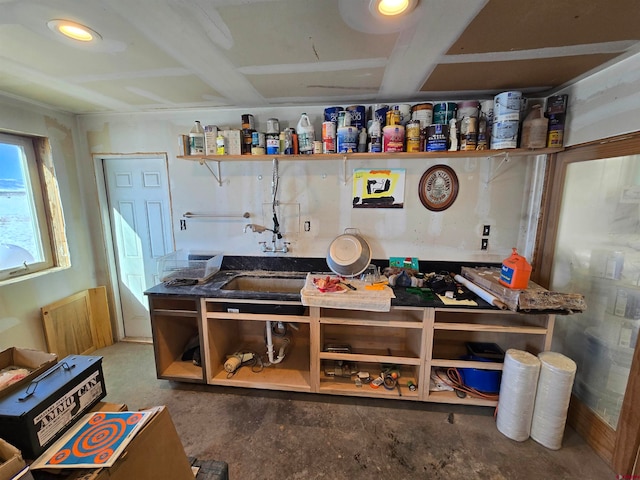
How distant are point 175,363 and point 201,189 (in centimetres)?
146

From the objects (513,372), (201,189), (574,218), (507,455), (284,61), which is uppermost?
(284,61)

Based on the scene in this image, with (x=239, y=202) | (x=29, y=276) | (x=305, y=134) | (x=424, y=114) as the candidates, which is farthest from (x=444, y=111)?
(x=29, y=276)

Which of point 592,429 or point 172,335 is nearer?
point 592,429

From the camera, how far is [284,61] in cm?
147

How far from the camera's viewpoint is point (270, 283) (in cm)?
238

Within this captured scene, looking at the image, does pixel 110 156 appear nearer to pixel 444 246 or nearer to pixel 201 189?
pixel 201 189

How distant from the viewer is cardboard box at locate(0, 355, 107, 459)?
2.62 feet

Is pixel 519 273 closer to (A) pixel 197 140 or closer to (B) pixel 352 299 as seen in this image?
(B) pixel 352 299

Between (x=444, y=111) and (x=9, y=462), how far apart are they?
252 centimetres

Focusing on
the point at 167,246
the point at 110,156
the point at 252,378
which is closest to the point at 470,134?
the point at 252,378

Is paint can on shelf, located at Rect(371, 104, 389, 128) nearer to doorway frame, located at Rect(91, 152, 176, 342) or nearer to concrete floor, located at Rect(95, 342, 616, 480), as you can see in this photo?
doorway frame, located at Rect(91, 152, 176, 342)

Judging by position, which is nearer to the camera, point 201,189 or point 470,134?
point 470,134

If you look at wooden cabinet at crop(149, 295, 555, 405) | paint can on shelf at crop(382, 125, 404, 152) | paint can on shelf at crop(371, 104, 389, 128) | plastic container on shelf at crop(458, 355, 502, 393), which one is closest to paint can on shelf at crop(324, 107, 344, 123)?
paint can on shelf at crop(371, 104, 389, 128)

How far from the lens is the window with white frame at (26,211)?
6.69ft
